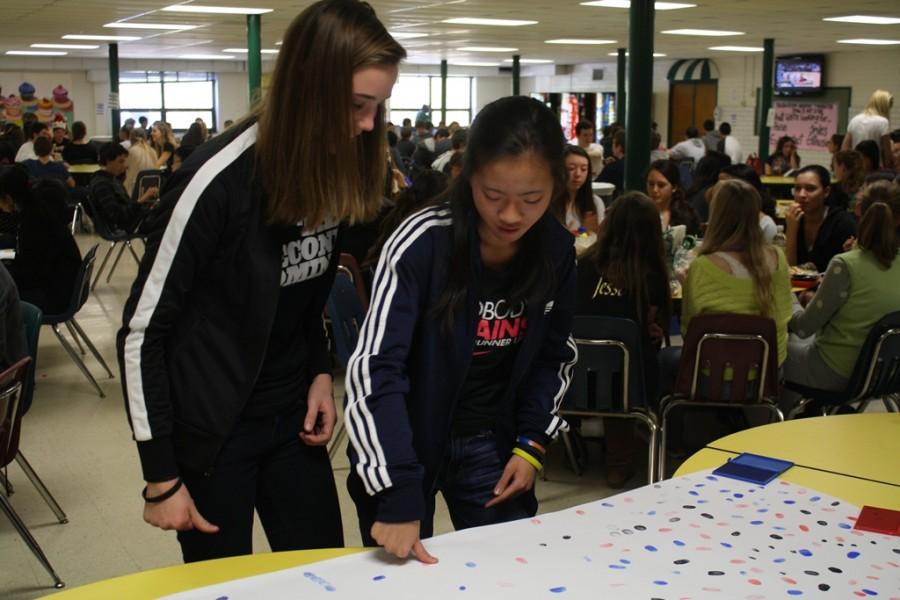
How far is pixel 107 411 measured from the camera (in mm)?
5242

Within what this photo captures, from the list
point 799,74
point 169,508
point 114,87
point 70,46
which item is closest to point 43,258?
point 169,508

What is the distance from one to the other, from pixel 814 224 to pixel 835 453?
3.62 meters

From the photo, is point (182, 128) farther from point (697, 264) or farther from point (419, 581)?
point (419, 581)

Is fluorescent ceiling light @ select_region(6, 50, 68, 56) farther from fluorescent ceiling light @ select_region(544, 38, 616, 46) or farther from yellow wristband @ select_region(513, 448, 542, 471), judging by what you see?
yellow wristband @ select_region(513, 448, 542, 471)

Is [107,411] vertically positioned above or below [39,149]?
below

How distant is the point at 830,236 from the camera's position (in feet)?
17.5

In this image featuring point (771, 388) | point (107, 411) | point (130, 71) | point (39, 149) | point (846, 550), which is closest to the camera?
point (846, 550)

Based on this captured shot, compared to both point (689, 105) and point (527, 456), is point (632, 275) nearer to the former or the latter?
point (527, 456)

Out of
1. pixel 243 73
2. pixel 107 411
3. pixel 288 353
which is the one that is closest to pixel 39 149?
pixel 107 411

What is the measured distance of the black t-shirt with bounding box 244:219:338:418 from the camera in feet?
5.76

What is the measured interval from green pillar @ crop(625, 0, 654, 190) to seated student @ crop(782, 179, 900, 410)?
365cm

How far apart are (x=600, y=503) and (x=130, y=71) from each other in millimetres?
25159

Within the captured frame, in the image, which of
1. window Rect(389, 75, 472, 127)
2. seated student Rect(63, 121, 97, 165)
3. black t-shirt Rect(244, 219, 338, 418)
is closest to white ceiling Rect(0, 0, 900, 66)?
seated student Rect(63, 121, 97, 165)

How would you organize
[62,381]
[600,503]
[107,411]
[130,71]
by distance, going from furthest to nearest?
[130,71]
[62,381]
[107,411]
[600,503]
